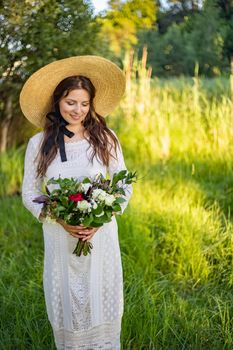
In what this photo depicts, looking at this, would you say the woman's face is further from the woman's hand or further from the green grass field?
the green grass field

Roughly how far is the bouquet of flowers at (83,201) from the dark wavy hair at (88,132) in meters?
0.20

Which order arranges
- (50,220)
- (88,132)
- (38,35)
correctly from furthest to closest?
1. (38,35)
2. (88,132)
3. (50,220)

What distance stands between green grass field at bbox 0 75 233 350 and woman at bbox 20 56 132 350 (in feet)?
1.44

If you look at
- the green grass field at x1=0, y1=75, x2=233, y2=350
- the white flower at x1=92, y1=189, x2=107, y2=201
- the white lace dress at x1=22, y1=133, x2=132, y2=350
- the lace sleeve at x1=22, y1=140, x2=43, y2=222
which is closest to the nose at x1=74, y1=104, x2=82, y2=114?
the white lace dress at x1=22, y1=133, x2=132, y2=350

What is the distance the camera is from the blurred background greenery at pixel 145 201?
2.69 metres

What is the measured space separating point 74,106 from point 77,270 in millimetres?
693

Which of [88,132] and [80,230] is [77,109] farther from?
[80,230]

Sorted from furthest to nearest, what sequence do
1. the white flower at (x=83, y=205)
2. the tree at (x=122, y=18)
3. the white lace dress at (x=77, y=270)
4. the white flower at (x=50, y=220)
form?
the tree at (x=122, y=18) → the white lace dress at (x=77, y=270) → the white flower at (x=50, y=220) → the white flower at (x=83, y=205)

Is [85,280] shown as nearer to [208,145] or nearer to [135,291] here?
[135,291]

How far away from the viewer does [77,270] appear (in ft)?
6.95

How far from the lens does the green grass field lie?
2.64 meters

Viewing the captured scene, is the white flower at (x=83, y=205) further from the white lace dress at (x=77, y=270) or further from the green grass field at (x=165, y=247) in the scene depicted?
the green grass field at (x=165, y=247)

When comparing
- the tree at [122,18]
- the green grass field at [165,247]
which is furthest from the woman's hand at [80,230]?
the tree at [122,18]

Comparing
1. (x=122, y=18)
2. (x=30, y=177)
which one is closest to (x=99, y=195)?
(x=30, y=177)
